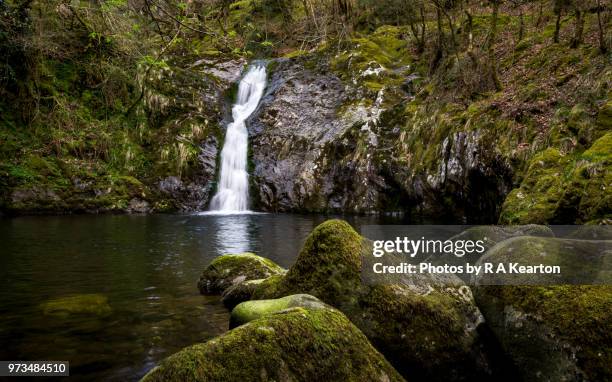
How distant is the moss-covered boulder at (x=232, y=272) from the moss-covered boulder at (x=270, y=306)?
2.61 meters

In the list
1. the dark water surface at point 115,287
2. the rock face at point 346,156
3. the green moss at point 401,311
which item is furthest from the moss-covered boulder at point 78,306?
the rock face at point 346,156

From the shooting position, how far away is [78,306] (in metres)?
6.36

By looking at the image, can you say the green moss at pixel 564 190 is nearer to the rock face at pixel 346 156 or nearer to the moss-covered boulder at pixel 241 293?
the rock face at pixel 346 156

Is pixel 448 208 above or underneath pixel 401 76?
underneath

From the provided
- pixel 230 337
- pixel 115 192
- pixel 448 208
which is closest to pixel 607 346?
pixel 230 337

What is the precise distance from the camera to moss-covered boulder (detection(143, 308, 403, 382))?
2855 mm

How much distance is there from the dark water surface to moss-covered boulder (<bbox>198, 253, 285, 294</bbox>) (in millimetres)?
301

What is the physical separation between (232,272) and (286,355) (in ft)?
15.6

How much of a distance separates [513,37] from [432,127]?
6.85 m

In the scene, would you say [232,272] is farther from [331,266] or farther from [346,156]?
[346,156]

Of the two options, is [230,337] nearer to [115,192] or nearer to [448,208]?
[448,208]

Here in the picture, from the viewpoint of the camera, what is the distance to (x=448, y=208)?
55.8 feet

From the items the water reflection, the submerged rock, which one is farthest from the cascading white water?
the submerged rock

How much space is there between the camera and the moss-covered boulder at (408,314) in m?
4.13
